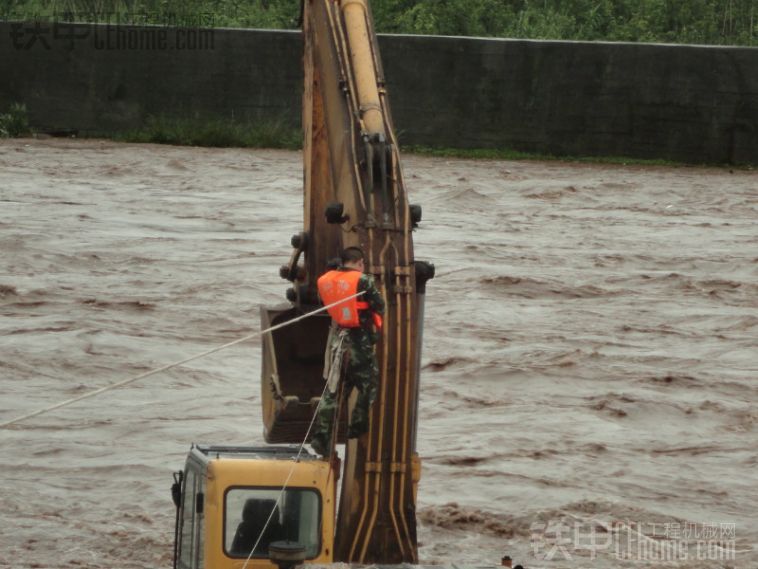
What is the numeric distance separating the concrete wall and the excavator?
23947mm

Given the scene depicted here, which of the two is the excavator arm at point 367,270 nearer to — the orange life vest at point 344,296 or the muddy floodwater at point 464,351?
the orange life vest at point 344,296

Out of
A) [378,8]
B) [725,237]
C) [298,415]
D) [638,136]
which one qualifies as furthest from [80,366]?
[378,8]

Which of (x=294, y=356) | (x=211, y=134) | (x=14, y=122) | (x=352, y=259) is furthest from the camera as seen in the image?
(x=211, y=134)

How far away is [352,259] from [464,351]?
10130mm

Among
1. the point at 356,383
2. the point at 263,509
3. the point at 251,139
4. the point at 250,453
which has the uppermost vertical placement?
the point at 356,383

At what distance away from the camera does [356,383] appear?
8414 millimetres

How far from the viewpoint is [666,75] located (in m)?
34.2

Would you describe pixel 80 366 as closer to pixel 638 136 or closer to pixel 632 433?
pixel 632 433

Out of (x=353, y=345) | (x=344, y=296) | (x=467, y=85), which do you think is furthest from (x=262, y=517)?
(x=467, y=85)

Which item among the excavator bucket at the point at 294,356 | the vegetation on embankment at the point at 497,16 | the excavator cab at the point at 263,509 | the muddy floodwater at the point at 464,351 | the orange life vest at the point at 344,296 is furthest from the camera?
the vegetation on embankment at the point at 497,16

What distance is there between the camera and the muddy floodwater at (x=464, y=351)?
12.6m

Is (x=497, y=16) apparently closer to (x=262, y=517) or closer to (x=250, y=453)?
(x=250, y=453)

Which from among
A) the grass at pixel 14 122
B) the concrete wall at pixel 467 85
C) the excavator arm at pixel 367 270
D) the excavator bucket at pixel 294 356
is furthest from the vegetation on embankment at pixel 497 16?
the excavator bucket at pixel 294 356

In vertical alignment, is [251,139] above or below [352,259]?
below
